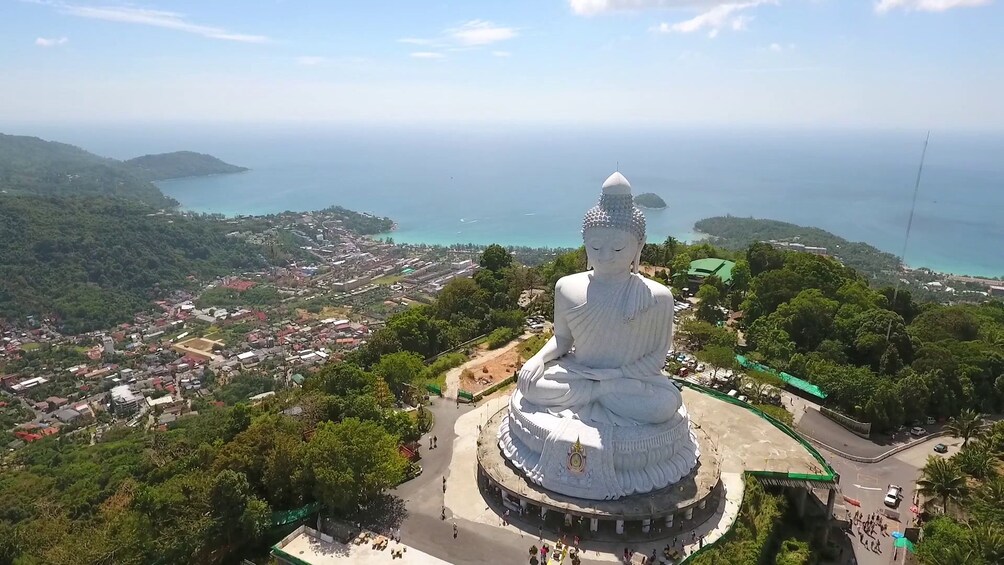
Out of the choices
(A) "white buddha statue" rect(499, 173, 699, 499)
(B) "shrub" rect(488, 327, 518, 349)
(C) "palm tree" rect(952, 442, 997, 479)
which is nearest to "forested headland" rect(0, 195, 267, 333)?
(B) "shrub" rect(488, 327, 518, 349)

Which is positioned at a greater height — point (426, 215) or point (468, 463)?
point (468, 463)

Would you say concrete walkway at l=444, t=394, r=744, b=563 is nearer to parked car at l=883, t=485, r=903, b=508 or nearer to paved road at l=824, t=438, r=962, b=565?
paved road at l=824, t=438, r=962, b=565

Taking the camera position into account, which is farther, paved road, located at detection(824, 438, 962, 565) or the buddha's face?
paved road, located at detection(824, 438, 962, 565)

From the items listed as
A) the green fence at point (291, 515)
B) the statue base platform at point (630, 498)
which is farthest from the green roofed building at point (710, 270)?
the green fence at point (291, 515)

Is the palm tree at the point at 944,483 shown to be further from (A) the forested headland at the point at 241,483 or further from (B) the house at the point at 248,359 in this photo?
(B) the house at the point at 248,359

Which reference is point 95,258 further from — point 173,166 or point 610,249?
point 173,166

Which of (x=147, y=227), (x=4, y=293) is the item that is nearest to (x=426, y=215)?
(x=147, y=227)

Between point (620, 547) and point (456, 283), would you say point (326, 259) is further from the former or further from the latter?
point (620, 547)
